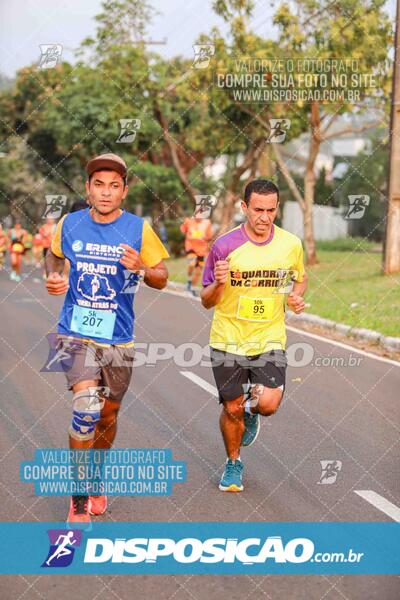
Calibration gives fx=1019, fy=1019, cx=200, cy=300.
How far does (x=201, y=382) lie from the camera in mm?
11320

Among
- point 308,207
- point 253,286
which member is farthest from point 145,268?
point 308,207

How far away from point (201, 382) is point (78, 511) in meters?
5.38

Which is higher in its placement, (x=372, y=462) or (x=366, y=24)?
(x=366, y=24)

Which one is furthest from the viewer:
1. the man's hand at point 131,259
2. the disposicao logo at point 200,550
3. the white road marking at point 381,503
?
the white road marking at point 381,503

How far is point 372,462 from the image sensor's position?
7734 mm

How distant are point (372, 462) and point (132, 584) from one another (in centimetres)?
304

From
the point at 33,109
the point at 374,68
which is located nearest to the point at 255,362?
the point at 374,68

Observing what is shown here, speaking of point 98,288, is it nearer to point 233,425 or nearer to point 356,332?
point 233,425

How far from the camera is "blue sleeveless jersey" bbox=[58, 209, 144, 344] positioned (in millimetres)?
6098

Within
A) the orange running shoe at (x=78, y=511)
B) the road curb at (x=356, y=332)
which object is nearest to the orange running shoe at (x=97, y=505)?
the orange running shoe at (x=78, y=511)

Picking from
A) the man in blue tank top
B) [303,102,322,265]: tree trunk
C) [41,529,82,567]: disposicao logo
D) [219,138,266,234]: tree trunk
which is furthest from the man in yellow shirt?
[219,138,266,234]: tree trunk

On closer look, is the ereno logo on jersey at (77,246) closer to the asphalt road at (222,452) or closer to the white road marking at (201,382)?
Result: the asphalt road at (222,452)

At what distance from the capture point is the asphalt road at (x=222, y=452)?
520 centimetres

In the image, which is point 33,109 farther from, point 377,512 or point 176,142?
point 377,512
